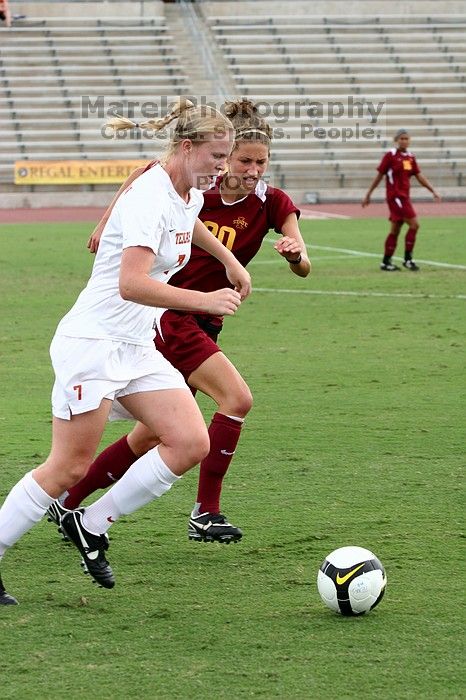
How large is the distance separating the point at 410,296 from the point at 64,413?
33.0ft

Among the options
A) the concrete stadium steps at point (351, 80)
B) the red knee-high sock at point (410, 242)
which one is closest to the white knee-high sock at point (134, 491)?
the red knee-high sock at point (410, 242)

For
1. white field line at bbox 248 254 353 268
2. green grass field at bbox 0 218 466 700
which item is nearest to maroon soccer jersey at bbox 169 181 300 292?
green grass field at bbox 0 218 466 700

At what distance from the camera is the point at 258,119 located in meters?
5.36

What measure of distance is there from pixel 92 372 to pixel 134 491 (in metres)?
0.53

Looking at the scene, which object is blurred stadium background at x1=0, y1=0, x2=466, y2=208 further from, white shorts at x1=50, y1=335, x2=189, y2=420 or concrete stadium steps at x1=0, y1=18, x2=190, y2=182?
white shorts at x1=50, y1=335, x2=189, y2=420

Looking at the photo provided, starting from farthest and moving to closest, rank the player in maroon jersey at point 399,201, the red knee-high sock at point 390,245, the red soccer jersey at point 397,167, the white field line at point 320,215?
the white field line at point 320,215
the red soccer jersey at point 397,167
the player in maroon jersey at point 399,201
the red knee-high sock at point 390,245

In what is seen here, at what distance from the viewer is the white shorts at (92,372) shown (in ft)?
13.9

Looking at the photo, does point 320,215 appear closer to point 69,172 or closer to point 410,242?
point 69,172

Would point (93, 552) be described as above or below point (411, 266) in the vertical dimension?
above

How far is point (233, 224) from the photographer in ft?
18.9

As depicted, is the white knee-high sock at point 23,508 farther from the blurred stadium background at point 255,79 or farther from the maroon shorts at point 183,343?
the blurred stadium background at point 255,79

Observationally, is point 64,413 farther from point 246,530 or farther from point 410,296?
point 410,296

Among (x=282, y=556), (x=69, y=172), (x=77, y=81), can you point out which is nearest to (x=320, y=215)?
(x=69, y=172)

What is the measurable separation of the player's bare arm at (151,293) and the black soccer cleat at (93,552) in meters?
0.99
